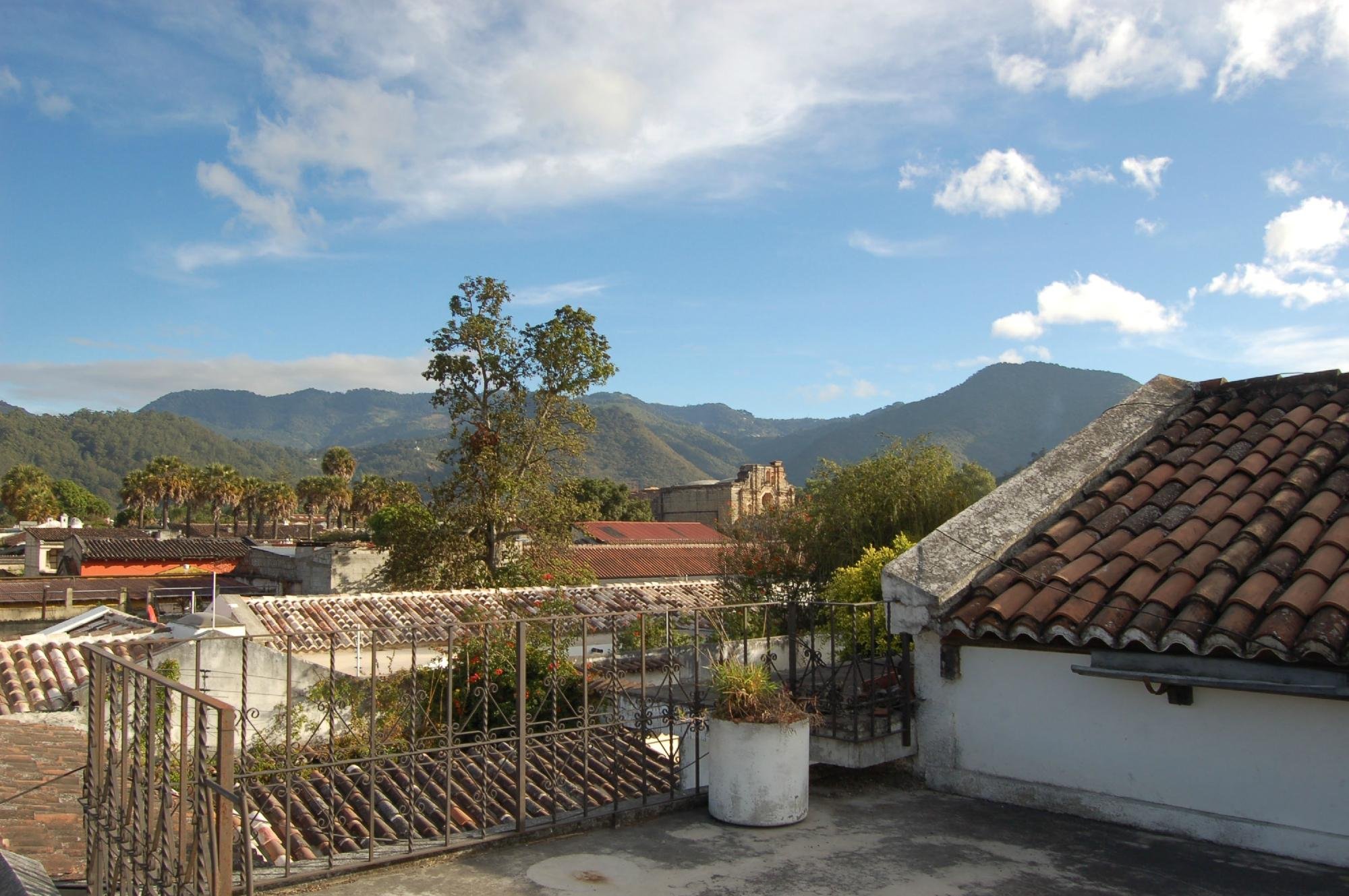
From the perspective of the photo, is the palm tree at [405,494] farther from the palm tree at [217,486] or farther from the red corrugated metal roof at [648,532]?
the palm tree at [217,486]

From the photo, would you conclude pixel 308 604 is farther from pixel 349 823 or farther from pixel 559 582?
pixel 349 823

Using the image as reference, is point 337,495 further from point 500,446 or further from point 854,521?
point 854,521

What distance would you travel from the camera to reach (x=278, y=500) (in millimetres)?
79125

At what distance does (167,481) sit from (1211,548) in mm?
77983

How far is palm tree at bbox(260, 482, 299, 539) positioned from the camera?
79.2 metres

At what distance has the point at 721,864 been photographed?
5.51 metres

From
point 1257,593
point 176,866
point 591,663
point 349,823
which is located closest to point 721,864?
point 176,866

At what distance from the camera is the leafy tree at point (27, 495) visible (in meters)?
78.2

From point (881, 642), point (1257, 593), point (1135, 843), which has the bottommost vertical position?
point (1135, 843)

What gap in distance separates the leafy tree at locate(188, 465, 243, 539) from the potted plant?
3033 inches

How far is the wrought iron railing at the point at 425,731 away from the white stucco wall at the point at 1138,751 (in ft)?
1.59

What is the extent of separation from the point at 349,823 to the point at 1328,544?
9.52 metres

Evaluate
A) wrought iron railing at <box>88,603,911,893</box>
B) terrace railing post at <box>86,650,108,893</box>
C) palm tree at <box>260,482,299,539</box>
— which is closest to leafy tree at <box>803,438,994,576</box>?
wrought iron railing at <box>88,603,911,893</box>

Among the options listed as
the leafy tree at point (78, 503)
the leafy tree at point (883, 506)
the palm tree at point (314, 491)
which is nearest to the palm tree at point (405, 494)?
the leafy tree at point (883, 506)
